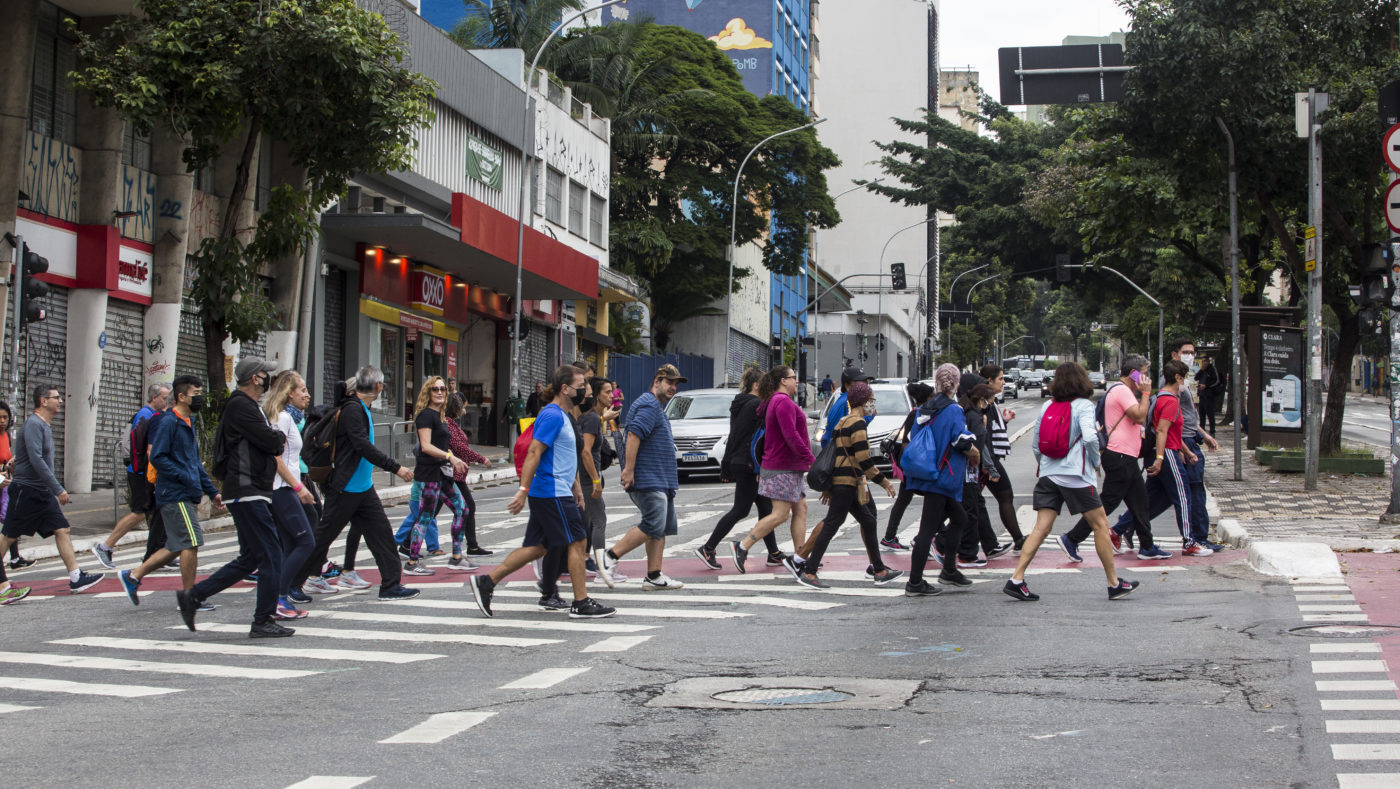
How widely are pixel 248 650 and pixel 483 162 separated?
27.9 m

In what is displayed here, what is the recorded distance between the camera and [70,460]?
21.3m

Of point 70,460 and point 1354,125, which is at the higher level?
point 1354,125

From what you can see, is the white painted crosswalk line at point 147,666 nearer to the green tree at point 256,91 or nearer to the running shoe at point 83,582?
the running shoe at point 83,582

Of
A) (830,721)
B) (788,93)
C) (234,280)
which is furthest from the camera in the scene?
(788,93)

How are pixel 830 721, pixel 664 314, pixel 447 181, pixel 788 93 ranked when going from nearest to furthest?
pixel 830 721
pixel 447 181
pixel 664 314
pixel 788 93

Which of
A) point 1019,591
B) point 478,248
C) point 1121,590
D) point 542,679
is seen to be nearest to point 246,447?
point 542,679

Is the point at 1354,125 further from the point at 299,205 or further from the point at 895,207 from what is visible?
the point at 895,207

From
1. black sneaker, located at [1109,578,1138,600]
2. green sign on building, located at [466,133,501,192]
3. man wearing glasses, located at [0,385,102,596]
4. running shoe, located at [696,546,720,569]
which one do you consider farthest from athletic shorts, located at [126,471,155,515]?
green sign on building, located at [466,133,501,192]

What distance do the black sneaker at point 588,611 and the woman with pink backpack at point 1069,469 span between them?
2843 millimetres

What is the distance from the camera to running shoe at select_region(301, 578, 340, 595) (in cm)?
1154

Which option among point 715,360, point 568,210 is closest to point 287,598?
point 568,210

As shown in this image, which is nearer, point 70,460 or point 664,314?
point 70,460

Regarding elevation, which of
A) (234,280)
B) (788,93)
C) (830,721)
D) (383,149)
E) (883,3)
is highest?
(883,3)

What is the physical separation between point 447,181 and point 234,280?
14194mm
